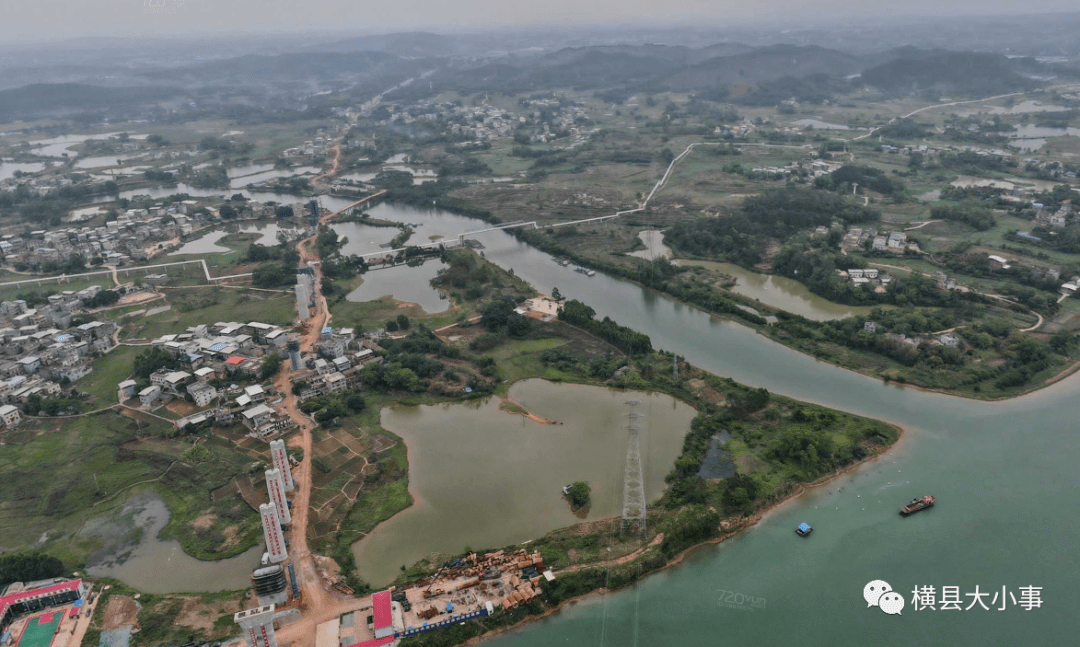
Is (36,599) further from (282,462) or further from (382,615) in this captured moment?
(382,615)

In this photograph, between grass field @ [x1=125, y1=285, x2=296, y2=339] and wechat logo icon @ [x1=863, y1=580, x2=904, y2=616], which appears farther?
grass field @ [x1=125, y1=285, x2=296, y2=339]

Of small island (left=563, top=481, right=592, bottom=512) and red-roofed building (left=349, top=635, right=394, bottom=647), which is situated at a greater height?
small island (left=563, top=481, right=592, bottom=512)

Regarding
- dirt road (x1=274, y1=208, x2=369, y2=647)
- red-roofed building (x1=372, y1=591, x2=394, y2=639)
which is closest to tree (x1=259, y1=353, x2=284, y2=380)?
dirt road (x1=274, y1=208, x2=369, y2=647)

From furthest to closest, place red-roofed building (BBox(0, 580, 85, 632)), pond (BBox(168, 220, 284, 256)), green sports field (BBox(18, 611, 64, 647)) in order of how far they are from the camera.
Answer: pond (BBox(168, 220, 284, 256))
red-roofed building (BBox(0, 580, 85, 632))
green sports field (BBox(18, 611, 64, 647))

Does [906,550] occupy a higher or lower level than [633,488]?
lower

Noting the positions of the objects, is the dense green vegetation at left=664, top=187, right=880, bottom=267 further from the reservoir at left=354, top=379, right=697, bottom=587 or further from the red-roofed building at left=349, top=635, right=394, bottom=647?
the red-roofed building at left=349, top=635, right=394, bottom=647

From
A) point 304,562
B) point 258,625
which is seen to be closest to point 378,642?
point 258,625

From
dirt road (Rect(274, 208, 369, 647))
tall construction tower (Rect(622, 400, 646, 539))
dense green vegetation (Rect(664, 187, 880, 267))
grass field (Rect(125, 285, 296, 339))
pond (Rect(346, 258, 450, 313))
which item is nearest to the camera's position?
dirt road (Rect(274, 208, 369, 647))
